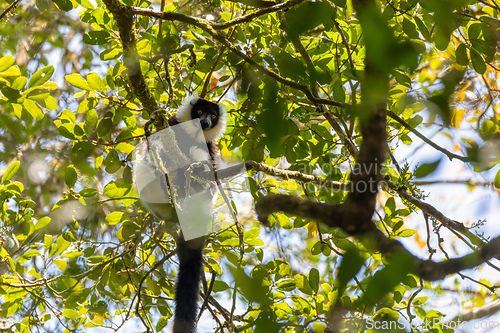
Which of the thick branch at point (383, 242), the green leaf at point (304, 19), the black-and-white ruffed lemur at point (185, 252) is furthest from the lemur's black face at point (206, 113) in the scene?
the green leaf at point (304, 19)

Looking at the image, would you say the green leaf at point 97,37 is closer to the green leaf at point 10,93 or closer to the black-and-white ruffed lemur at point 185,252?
the green leaf at point 10,93

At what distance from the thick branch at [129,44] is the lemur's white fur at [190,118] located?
0.86 meters

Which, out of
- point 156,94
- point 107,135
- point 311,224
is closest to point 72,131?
point 107,135

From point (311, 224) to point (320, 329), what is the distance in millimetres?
810

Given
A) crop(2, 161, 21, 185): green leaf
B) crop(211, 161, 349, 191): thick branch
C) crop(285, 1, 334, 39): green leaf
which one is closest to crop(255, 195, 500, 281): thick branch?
crop(285, 1, 334, 39): green leaf

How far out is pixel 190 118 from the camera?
402 cm

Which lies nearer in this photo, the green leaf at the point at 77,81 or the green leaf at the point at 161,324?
the green leaf at the point at 77,81

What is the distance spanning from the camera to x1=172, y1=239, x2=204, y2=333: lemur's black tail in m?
2.99

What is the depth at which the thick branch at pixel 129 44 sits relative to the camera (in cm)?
245

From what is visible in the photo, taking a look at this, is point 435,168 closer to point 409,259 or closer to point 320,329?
point 409,259

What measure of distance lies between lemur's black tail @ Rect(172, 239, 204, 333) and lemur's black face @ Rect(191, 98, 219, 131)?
136cm

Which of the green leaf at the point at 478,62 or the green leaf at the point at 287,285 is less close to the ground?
the green leaf at the point at 478,62

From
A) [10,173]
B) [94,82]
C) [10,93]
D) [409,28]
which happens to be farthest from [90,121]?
[409,28]

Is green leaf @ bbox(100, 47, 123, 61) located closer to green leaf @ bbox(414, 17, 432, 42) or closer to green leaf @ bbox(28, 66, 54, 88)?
green leaf @ bbox(28, 66, 54, 88)
